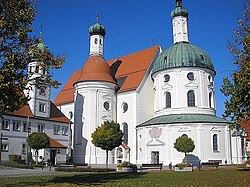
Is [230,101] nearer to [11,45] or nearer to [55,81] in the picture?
[55,81]

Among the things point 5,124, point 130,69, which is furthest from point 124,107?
point 5,124

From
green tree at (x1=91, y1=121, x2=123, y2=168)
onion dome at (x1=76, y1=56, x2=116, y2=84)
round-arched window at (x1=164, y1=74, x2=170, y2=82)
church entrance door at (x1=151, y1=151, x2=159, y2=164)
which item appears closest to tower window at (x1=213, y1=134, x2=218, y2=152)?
church entrance door at (x1=151, y1=151, x2=159, y2=164)

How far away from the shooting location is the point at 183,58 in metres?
46.1

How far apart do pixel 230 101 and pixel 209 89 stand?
24.3 meters

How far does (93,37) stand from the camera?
179ft

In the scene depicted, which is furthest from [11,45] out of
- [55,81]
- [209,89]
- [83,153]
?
[209,89]

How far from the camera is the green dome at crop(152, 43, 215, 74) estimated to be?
45.9 metres

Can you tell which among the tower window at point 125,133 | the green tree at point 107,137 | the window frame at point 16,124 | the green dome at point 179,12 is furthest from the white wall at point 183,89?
the window frame at point 16,124

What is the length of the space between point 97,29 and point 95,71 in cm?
968

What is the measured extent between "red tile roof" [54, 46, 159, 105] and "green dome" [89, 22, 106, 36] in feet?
20.4

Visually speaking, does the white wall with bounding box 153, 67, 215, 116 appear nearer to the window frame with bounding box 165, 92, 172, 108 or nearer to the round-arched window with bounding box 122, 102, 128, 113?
the window frame with bounding box 165, 92, 172, 108

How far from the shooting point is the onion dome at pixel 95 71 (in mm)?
48175

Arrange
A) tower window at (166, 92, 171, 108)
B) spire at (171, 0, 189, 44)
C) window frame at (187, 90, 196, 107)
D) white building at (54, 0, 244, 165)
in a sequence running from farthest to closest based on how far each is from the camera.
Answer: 1. spire at (171, 0, 189, 44)
2. tower window at (166, 92, 171, 108)
3. window frame at (187, 90, 196, 107)
4. white building at (54, 0, 244, 165)

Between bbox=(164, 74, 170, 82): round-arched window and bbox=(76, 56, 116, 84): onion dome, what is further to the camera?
bbox=(76, 56, 116, 84): onion dome
